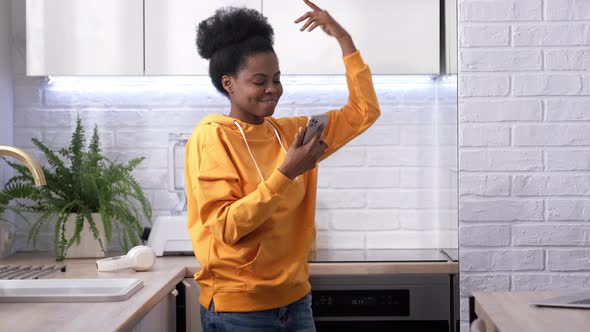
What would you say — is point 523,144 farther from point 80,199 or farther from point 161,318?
Result: point 80,199

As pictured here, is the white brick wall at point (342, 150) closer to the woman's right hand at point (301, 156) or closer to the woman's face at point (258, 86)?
the woman's face at point (258, 86)

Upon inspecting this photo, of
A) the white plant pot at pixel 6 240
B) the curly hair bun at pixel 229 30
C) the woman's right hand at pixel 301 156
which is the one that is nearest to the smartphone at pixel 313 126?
the woman's right hand at pixel 301 156

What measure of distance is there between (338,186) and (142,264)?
0.98 meters

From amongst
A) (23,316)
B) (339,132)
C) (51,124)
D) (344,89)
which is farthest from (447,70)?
(23,316)

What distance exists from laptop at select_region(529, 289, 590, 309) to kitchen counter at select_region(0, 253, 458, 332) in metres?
0.80

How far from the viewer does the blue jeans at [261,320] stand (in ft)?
6.91

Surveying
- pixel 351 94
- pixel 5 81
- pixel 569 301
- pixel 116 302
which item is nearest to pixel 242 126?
pixel 351 94

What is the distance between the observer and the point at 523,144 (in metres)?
2.74

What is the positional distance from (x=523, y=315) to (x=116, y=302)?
90cm

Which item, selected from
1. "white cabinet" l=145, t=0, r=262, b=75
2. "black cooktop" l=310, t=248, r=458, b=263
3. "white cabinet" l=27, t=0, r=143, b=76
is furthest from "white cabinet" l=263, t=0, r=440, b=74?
"black cooktop" l=310, t=248, r=458, b=263

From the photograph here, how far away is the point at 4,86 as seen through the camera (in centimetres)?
312

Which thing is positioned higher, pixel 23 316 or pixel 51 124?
pixel 51 124

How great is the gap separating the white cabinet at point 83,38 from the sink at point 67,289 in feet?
3.07

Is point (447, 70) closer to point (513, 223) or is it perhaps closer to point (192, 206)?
point (513, 223)
